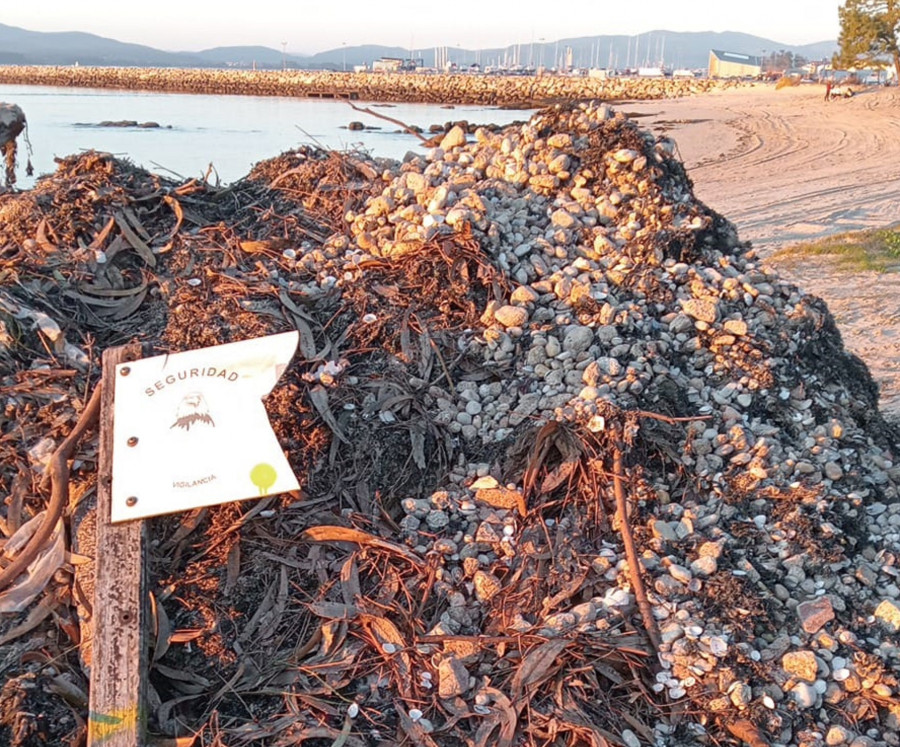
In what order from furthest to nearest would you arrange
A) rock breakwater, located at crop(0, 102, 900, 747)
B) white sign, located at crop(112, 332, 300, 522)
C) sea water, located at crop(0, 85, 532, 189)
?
sea water, located at crop(0, 85, 532, 189) → rock breakwater, located at crop(0, 102, 900, 747) → white sign, located at crop(112, 332, 300, 522)

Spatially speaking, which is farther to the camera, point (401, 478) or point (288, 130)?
point (288, 130)

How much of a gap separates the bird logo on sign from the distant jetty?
43650 mm

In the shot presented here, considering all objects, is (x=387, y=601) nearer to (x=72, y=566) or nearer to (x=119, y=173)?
(x=72, y=566)

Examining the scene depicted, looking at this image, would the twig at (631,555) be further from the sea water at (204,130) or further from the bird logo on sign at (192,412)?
the sea water at (204,130)

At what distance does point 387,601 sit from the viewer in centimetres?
281

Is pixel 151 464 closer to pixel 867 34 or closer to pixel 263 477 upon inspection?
pixel 263 477

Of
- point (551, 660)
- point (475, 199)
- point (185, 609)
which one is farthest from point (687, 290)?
point (185, 609)

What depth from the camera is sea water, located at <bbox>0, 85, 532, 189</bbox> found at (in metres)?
15.7

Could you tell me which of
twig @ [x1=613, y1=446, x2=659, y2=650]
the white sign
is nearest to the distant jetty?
twig @ [x1=613, y1=446, x2=659, y2=650]

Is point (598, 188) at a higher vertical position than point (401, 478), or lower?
higher

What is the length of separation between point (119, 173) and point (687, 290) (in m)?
3.14

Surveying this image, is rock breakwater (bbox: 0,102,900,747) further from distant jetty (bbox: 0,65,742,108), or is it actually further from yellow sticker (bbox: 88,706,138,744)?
distant jetty (bbox: 0,65,742,108)

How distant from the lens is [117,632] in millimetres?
2383

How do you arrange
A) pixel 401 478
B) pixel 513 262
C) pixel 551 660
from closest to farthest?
1. pixel 551 660
2. pixel 401 478
3. pixel 513 262
